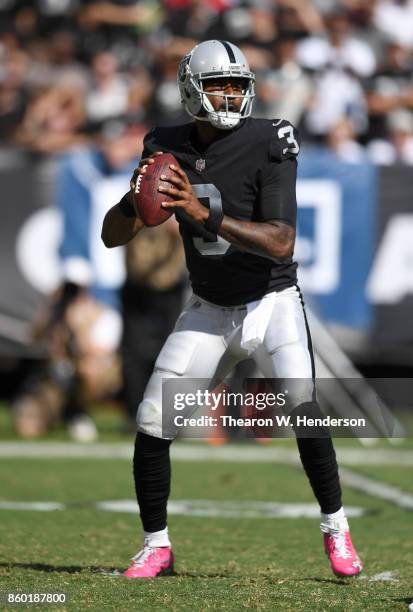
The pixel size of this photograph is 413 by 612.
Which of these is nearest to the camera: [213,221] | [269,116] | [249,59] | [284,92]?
[213,221]

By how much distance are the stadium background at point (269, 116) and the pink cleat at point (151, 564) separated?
3581 millimetres

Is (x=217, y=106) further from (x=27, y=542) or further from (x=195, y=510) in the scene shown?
(x=195, y=510)

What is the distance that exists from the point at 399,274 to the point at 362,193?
0.81 metres

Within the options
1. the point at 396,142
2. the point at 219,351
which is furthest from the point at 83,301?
the point at 219,351

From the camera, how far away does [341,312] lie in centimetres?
1055

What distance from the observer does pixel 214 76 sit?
4.49 metres

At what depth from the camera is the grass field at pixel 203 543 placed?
4082 mm

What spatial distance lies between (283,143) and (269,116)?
6605 mm

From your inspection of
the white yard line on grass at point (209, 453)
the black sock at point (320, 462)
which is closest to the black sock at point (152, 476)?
the black sock at point (320, 462)

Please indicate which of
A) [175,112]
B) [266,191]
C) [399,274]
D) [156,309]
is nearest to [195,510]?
[266,191]

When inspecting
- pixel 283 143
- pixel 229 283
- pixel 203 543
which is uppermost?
pixel 283 143

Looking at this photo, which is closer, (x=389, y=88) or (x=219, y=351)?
(x=219, y=351)

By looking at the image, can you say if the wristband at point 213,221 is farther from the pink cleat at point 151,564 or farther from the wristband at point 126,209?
the pink cleat at point 151,564

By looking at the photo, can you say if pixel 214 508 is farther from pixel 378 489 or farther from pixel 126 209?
pixel 126 209
